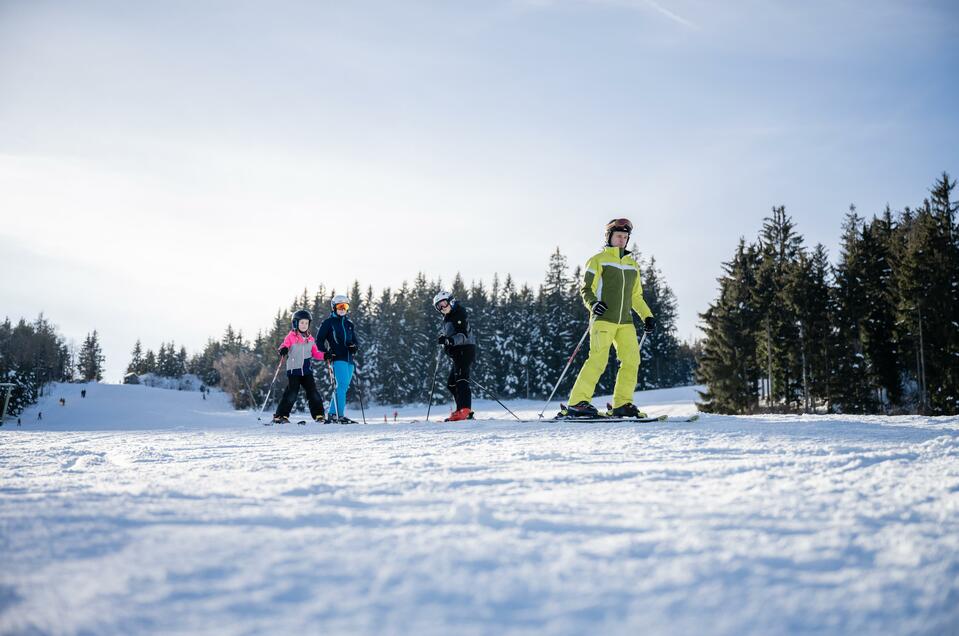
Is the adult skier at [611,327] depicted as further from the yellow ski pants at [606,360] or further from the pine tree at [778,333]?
the pine tree at [778,333]

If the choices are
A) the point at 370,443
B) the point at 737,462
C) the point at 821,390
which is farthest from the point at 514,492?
the point at 821,390

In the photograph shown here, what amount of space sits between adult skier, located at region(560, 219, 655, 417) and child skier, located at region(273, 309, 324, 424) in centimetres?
482

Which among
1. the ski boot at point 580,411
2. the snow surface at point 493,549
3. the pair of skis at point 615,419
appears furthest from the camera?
the ski boot at point 580,411

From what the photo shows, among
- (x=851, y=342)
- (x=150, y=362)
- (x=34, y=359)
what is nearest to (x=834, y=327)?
(x=851, y=342)

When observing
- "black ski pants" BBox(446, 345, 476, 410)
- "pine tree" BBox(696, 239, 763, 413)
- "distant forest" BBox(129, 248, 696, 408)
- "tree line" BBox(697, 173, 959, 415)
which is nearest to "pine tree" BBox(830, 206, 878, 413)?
"tree line" BBox(697, 173, 959, 415)

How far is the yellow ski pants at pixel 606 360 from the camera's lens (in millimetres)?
6195

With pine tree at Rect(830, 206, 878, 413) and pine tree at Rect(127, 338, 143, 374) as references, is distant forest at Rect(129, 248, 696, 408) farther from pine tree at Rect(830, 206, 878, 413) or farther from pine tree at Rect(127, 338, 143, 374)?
pine tree at Rect(127, 338, 143, 374)

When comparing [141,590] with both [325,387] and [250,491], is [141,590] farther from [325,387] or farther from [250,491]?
[325,387]

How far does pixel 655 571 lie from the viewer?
130cm

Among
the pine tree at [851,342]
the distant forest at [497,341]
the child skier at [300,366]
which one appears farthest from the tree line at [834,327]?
the child skier at [300,366]

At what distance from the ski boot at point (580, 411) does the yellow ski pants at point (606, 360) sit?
8cm

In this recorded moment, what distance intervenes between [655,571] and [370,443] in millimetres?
3224

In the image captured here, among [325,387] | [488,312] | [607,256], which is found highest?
[488,312]

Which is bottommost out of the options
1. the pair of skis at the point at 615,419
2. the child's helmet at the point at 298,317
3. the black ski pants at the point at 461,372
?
the pair of skis at the point at 615,419
